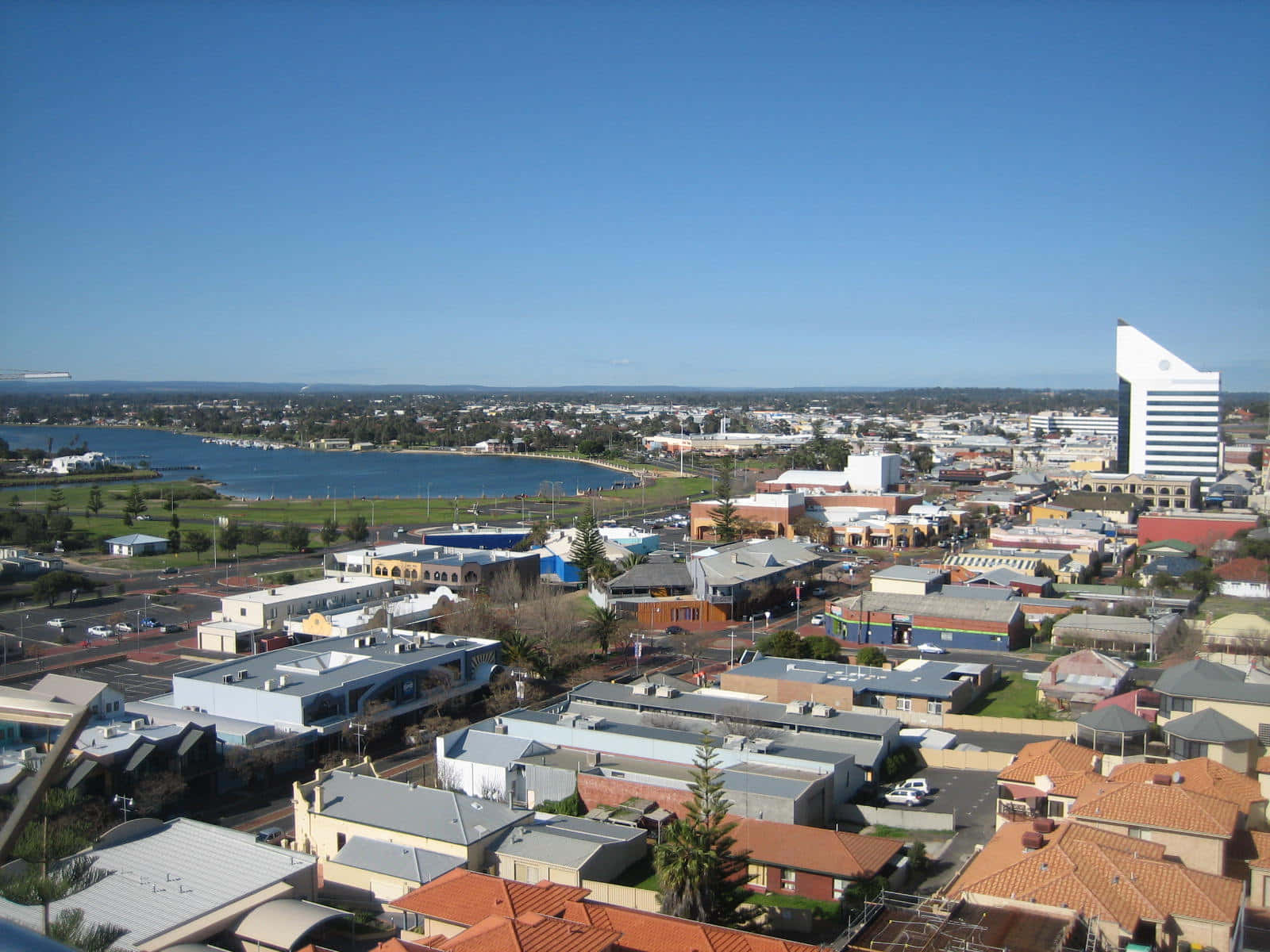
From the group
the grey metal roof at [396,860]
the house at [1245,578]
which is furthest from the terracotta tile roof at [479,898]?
the house at [1245,578]

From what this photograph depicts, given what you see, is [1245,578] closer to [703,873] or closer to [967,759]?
[967,759]

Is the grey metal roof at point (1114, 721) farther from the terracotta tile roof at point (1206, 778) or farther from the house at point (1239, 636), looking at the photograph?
the house at point (1239, 636)

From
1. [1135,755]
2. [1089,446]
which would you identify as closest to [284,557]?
[1135,755]

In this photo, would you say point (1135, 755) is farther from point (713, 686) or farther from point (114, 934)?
point (114, 934)

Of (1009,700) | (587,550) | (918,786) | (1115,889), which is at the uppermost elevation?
→ (1115,889)

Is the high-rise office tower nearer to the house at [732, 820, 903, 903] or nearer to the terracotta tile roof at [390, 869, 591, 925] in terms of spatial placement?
the house at [732, 820, 903, 903]

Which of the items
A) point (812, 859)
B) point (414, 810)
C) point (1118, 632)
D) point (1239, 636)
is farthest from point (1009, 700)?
point (414, 810)
